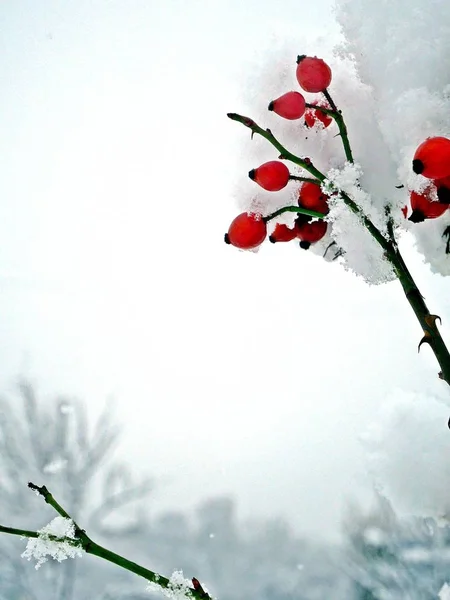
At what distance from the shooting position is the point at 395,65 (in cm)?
123

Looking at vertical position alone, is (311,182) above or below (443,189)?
above

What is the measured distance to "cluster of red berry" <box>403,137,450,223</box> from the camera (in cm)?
94

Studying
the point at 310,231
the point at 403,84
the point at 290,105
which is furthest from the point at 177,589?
the point at 403,84

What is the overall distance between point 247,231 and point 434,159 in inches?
20.7

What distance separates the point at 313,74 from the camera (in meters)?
1.20

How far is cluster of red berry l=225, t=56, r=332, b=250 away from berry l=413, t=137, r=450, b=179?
0.81ft

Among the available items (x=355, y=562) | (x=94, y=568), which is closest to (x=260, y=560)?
(x=355, y=562)

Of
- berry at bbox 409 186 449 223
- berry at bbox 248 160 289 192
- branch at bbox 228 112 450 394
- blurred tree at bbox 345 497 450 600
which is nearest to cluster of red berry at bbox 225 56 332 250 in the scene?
berry at bbox 248 160 289 192

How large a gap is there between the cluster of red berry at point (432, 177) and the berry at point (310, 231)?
353 millimetres

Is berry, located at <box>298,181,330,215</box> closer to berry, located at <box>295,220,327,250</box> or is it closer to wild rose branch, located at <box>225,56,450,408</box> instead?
wild rose branch, located at <box>225,56,450,408</box>

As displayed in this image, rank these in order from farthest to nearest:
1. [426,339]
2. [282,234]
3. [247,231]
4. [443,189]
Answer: [282,234] → [247,231] → [443,189] → [426,339]

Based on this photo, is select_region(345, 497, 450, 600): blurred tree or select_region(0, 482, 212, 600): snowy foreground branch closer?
select_region(0, 482, 212, 600): snowy foreground branch

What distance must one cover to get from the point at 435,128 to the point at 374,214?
0.97 ft

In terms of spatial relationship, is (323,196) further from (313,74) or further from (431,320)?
(431,320)
